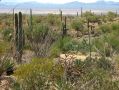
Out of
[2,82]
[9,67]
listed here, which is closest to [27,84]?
[2,82]

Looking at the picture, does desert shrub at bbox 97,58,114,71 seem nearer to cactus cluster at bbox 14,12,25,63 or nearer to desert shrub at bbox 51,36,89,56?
cactus cluster at bbox 14,12,25,63

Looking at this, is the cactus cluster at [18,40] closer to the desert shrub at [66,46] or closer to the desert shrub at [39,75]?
the desert shrub at [66,46]

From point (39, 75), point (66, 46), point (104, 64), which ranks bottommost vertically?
point (66, 46)

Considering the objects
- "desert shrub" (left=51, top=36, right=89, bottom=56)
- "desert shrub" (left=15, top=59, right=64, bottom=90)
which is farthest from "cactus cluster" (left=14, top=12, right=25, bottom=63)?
"desert shrub" (left=15, top=59, right=64, bottom=90)

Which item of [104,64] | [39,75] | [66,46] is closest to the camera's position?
[39,75]

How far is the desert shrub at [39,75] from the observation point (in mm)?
10438

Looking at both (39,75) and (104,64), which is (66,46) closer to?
(104,64)

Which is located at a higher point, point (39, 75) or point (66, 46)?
point (39, 75)

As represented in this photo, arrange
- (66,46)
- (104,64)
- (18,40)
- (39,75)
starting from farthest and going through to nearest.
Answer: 1. (66,46)
2. (18,40)
3. (104,64)
4. (39,75)

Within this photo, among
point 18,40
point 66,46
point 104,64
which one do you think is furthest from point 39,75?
point 66,46

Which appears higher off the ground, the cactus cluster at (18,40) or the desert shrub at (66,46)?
the cactus cluster at (18,40)

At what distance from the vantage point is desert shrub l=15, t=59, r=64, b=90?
411 inches

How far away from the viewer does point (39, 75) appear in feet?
35.2

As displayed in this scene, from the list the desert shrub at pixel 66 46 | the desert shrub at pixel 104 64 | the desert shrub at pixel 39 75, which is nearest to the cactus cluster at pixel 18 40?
the desert shrub at pixel 66 46
